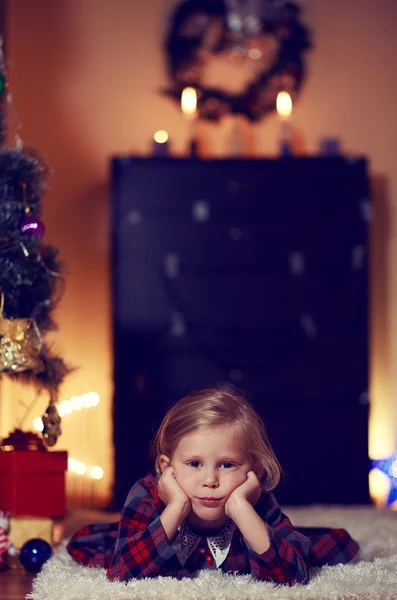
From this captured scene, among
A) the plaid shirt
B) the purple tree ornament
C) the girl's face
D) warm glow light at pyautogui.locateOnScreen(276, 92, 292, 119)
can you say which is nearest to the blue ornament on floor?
the plaid shirt

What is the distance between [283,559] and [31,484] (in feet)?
2.89

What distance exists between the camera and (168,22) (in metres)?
4.02

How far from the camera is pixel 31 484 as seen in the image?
2229mm

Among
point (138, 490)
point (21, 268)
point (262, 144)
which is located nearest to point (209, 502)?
point (138, 490)

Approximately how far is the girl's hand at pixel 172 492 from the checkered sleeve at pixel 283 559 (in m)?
0.17

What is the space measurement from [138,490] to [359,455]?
74.8 inches

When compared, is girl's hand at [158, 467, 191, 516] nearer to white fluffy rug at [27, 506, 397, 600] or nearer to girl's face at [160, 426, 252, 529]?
girl's face at [160, 426, 252, 529]

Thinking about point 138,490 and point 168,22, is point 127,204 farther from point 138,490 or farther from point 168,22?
point 138,490

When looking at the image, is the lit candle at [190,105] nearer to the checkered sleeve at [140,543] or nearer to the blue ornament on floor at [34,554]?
the blue ornament on floor at [34,554]

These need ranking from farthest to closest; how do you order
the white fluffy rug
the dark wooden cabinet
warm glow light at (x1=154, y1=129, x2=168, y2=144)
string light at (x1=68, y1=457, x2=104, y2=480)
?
warm glow light at (x1=154, y1=129, x2=168, y2=144), string light at (x1=68, y1=457, x2=104, y2=480), the dark wooden cabinet, the white fluffy rug

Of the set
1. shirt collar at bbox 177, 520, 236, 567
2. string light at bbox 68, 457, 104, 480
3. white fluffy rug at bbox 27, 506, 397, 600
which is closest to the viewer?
white fluffy rug at bbox 27, 506, 397, 600

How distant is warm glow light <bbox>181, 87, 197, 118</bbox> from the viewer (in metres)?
3.96

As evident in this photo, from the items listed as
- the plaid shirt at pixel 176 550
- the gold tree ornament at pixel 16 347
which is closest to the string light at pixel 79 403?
the gold tree ornament at pixel 16 347

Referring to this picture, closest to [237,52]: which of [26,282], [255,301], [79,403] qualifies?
[255,301]
